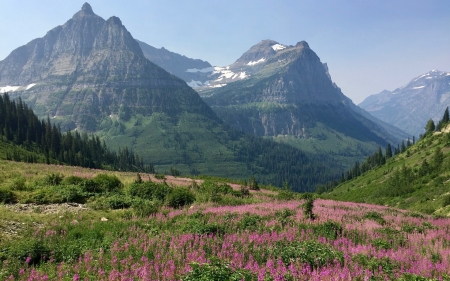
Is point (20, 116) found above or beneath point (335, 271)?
above

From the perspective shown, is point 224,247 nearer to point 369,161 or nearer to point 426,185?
point 426,185

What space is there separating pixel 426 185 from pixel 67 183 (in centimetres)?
5204

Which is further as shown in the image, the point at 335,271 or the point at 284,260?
the point at 284,260

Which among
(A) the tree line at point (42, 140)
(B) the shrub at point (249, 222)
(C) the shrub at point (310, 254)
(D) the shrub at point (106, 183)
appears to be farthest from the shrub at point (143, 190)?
(A) the tree line at point (42, 140)

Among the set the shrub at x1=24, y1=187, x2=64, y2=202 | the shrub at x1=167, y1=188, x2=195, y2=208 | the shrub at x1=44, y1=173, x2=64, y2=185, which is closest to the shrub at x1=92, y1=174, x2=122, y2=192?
the shrub at x1=44, y1=173, x2=64, y2=185

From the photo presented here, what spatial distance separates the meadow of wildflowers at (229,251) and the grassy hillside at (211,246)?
0.03 metres

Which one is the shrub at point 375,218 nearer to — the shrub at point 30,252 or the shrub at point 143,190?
the shrub at point 143,190

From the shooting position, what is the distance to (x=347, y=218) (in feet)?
48.0

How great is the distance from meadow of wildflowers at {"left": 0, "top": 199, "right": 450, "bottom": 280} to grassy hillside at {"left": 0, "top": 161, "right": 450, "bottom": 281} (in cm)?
3

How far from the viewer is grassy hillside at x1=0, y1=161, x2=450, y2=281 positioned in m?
7.16

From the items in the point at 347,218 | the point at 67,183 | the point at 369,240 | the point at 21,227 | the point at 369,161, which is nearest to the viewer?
the point at 369,240

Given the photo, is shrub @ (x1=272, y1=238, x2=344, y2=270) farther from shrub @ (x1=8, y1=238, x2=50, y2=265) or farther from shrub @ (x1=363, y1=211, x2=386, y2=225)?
shrub @ (x1=8, y1=238, x2=50, y2=265)

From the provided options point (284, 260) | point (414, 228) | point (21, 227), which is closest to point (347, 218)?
point (414, 228)

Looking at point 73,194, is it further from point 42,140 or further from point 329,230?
point 42,140
